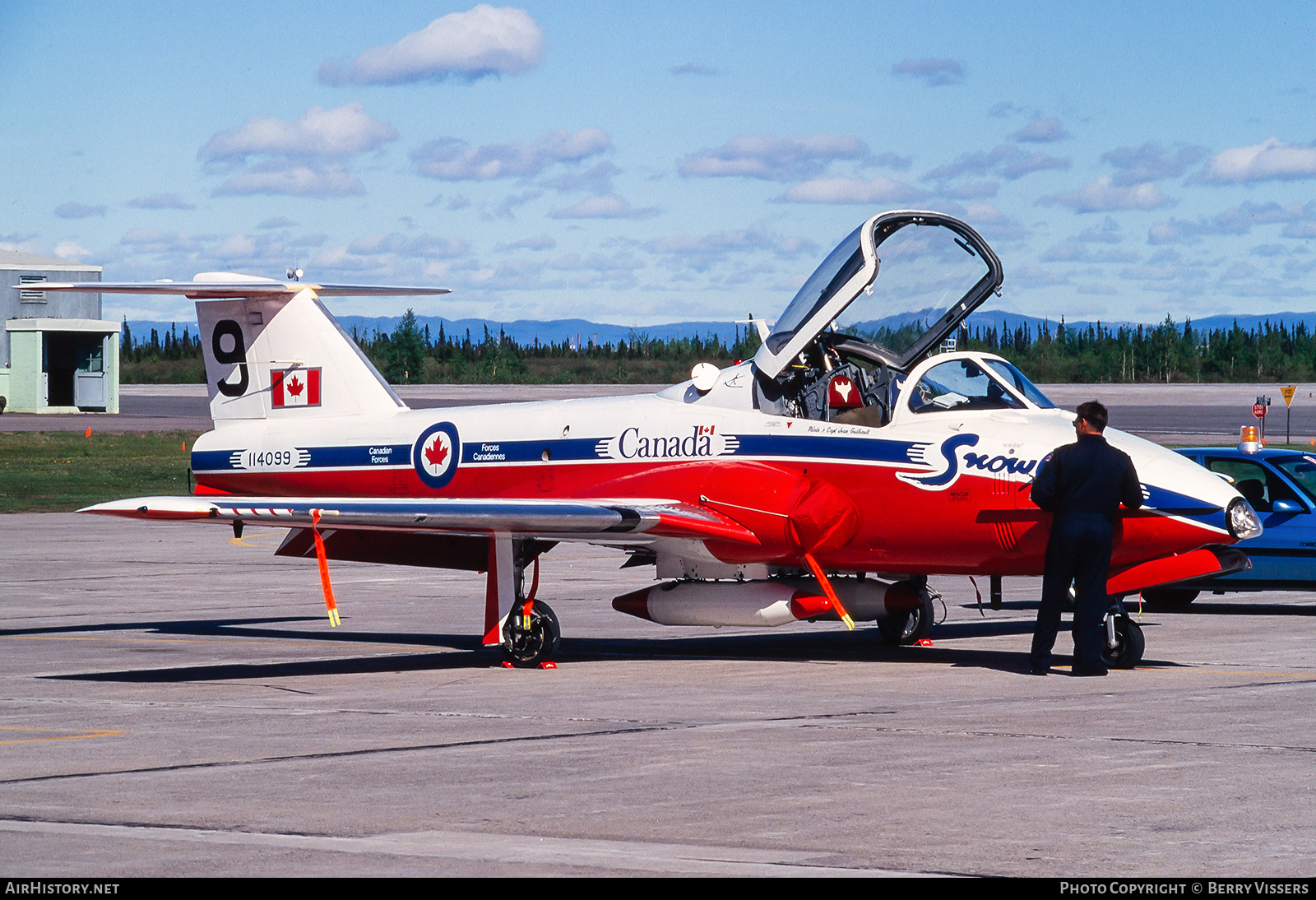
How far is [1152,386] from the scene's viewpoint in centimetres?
10406

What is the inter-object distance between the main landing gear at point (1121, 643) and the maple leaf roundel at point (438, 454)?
6.24 metres

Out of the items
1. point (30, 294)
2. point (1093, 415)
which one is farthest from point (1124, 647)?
point (30, 294)

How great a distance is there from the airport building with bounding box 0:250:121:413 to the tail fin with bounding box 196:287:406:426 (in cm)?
5945

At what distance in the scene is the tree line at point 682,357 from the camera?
118 m

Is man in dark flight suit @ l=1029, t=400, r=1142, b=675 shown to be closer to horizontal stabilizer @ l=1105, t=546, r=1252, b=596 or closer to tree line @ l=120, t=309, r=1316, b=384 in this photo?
horizontal stabilizer @ l=1105, t=546, r=1252, b=596

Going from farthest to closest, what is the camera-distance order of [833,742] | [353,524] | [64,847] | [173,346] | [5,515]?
[173,346] → [5,515] → [353,524] → [833,742] → [64,847]

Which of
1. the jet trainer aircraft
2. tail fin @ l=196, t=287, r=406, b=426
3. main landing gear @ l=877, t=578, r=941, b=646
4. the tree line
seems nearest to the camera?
the jet trainer aircraft

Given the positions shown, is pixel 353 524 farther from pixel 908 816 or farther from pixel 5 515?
pixel 5 515

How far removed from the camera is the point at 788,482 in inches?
568

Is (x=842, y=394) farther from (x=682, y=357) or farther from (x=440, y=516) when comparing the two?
(x=682, y=357)

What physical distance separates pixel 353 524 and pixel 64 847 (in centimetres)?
650

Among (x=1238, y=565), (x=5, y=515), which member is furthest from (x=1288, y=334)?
(x=1238, y=565)

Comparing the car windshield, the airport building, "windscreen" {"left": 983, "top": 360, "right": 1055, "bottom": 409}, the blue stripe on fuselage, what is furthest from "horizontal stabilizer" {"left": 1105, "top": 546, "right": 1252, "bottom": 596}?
the airport building

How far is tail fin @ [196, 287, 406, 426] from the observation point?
56.6 ft
